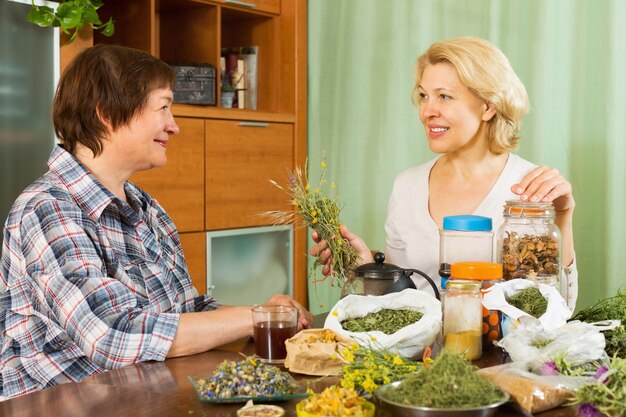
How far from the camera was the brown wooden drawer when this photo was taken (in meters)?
3.82

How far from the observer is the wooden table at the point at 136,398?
133cm

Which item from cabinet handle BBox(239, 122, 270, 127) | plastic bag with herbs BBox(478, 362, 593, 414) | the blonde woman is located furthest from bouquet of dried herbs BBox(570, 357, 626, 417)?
cabinet handle BBox(239, 122, 270, 127)

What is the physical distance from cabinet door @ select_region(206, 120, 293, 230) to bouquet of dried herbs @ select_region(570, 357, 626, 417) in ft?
8.65

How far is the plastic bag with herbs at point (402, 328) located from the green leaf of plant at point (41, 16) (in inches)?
70.4

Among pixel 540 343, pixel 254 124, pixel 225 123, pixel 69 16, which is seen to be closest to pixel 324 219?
pixel 540 343

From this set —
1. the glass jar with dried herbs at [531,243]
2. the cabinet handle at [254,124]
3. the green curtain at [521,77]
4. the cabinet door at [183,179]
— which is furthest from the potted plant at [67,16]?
the glass jar with dried herbs at [531,243]

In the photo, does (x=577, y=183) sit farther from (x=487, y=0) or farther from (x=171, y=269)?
(x=171, y=269)

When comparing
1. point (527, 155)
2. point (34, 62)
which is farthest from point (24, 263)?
point (527, 155)

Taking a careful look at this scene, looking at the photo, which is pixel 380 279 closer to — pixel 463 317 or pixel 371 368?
pixel 463 317

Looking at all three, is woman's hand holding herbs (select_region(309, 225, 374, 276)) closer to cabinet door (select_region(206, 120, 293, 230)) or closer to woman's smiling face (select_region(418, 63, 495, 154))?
woman's smiling face (select_region(418, 63, 495, 154))

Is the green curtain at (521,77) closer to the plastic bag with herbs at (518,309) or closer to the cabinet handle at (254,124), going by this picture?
the cabinet handle at (254,124)

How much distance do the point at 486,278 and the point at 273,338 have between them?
0.46 m

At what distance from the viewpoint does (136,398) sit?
4.65 feet

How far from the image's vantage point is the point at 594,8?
3289 mm
